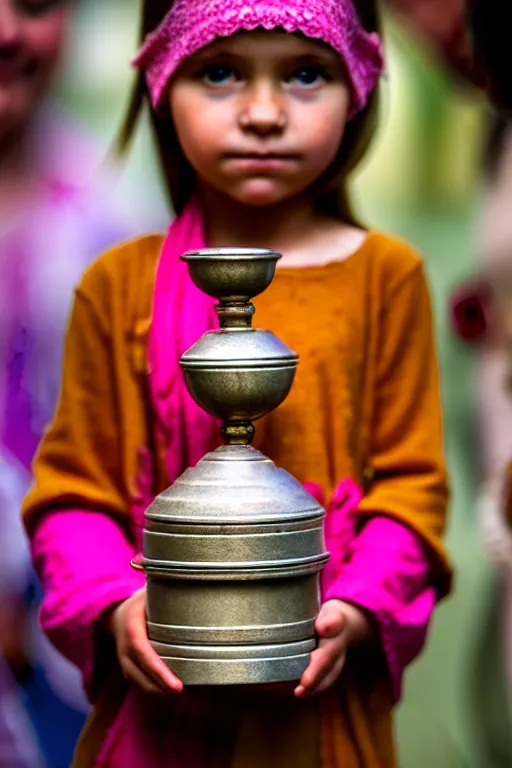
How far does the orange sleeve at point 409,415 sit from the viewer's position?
1406 mm

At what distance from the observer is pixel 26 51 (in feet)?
6.57

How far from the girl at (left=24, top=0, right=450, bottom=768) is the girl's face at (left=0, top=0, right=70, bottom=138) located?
1.75ft

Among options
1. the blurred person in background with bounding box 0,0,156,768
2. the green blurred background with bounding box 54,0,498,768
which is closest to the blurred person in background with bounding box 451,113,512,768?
the green blurred background with bounding box 54,0,498,768

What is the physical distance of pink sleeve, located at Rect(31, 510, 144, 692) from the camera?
4.41ft

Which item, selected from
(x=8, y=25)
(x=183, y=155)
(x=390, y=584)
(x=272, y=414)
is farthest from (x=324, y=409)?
(x=8, y=25)

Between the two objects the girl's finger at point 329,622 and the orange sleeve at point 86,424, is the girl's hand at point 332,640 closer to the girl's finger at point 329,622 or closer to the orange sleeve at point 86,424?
the girl's finger at point 329,622

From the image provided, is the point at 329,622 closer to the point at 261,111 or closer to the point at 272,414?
the point at 272,414

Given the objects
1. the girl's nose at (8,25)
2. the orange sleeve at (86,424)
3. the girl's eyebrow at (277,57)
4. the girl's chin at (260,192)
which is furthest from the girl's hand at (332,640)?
the girl's nose at (8,25)

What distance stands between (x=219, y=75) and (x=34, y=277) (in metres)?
0.76

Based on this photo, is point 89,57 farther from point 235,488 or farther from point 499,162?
point 235,488

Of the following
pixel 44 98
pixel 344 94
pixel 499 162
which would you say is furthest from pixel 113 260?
pixel 499 162

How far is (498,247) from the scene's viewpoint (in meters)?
2.20

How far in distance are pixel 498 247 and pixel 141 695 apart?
1.03 meters

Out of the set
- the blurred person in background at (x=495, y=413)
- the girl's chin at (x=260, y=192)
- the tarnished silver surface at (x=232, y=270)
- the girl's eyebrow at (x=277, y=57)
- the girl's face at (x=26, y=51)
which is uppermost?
the girl's eyebrow at (x=277, y=57)
